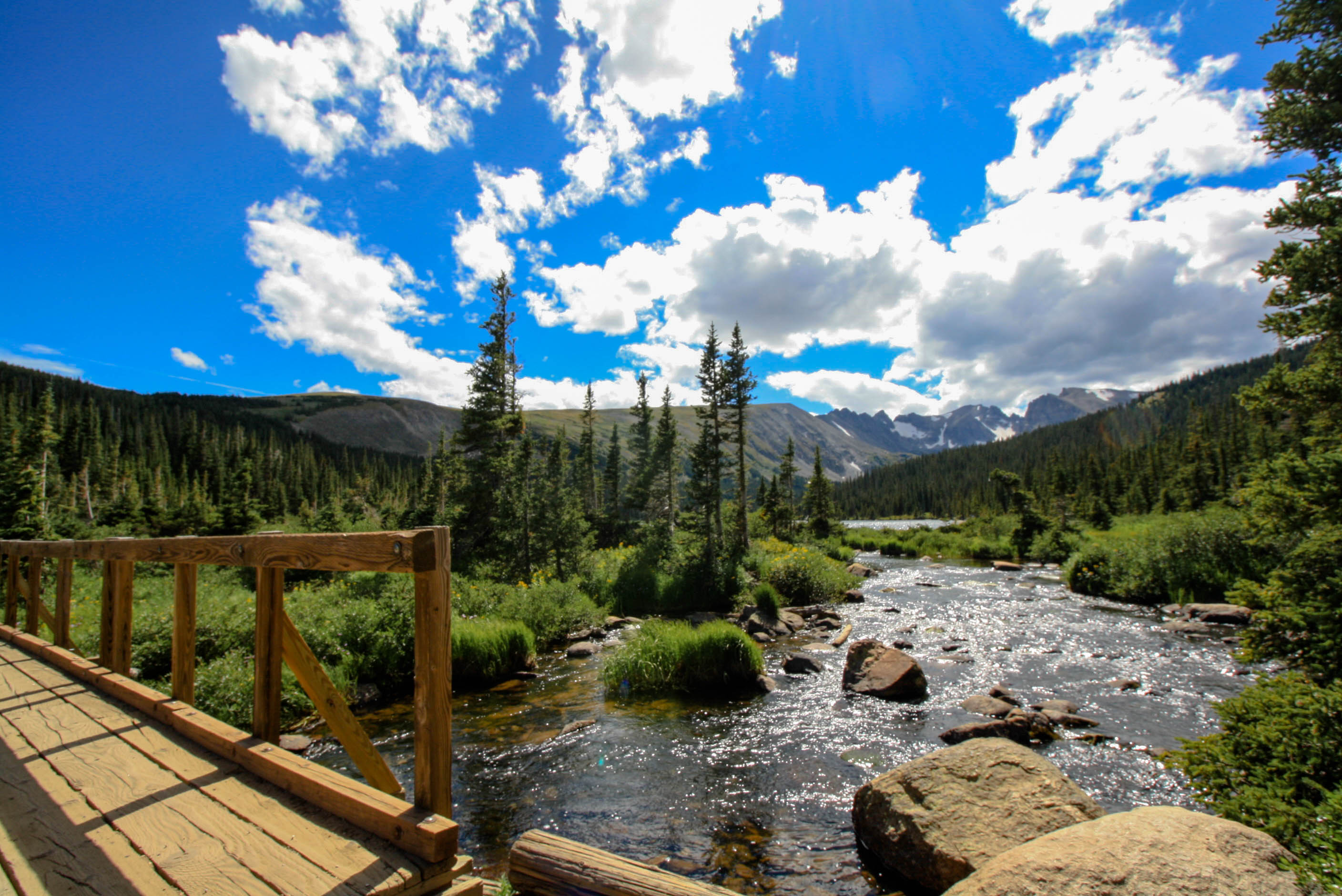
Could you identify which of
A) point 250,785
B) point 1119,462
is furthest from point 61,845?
point 1119,462

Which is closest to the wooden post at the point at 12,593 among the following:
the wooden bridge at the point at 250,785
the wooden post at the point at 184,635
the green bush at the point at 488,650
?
the wooden bridge at the point at 250,785

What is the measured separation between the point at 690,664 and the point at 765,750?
3.88m

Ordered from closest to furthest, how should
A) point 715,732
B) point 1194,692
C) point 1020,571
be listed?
point 715,732 → point 1194,692 → point 1020,571

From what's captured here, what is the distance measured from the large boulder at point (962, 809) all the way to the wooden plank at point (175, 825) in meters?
6.40

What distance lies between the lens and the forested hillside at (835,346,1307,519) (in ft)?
213

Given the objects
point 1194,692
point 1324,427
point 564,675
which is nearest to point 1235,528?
point 1194,692

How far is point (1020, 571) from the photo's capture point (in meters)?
39.4

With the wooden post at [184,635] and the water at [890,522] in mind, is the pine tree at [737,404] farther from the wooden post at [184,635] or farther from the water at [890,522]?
the water at [890,522]

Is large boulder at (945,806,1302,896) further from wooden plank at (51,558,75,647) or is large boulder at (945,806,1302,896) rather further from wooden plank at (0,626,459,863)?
wooden plank at (51,558,75,647)

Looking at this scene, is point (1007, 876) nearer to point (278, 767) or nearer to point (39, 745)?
point (278, 767)

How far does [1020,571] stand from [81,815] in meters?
45.9

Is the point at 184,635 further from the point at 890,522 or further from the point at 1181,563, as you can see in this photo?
the point at 890,522

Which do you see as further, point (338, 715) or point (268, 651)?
point (268, 651)

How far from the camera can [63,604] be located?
8547 millimetres
